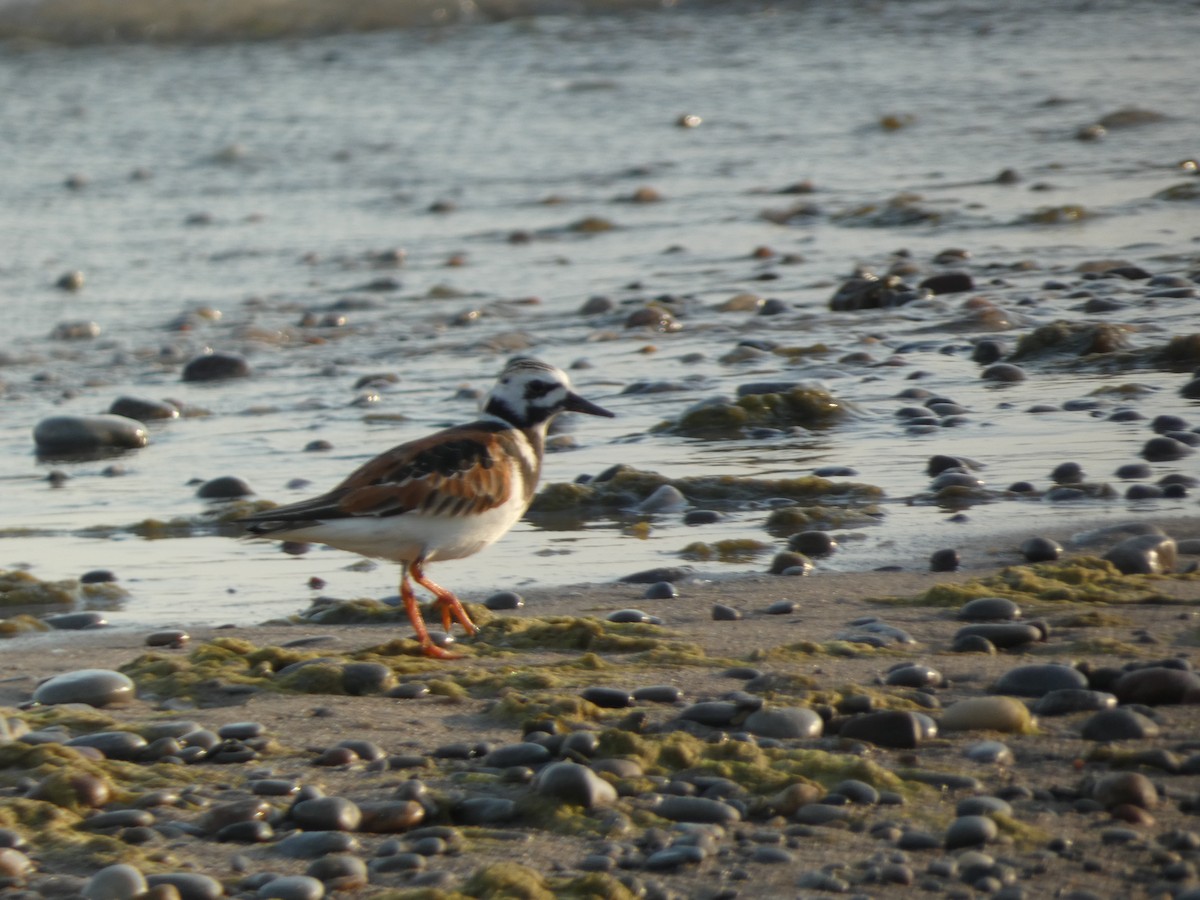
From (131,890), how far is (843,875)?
1.25m

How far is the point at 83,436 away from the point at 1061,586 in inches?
202

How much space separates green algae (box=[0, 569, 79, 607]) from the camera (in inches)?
236

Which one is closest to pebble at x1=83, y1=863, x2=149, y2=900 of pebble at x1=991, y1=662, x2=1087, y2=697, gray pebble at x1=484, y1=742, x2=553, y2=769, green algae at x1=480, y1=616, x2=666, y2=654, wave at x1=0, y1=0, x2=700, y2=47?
gray pebble at x1=484, y1=742, x2=553, y2=769

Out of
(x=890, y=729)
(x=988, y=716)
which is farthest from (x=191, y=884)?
(x=988, y=716)

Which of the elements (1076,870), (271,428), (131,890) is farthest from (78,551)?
(1076,870)

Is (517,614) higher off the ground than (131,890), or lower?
lower

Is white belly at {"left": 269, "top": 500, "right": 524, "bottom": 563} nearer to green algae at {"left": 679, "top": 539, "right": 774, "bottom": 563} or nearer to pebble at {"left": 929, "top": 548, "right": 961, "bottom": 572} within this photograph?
green algae at {"left": 679, "top": 539, "right": 774, "bottom": 563}

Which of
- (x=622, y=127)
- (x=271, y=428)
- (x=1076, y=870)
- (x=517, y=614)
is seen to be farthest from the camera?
(x=622, y=127)

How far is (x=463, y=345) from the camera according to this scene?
33.8 feet

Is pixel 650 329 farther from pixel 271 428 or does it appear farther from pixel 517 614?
pixel 517 614

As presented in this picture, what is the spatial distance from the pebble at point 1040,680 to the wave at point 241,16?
2309 cm

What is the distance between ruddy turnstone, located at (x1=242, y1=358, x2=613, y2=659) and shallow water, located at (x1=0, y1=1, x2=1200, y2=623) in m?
0.67

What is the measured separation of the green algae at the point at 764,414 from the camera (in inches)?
302

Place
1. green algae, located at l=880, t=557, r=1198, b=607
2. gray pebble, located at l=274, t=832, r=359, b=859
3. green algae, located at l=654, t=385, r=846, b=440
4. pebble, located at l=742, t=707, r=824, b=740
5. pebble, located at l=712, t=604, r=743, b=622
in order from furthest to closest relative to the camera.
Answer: green algae, located at l=654, t=385, r=846, b=440, pebble, located at l=712, t=604, r=743, b=622, green algae, located at l=880, t=557, r=1198, b=607, pebble, located at l=742, t=707, r=824, b=740, gray pebble, located at l=274, t=832, r=359, b=859
